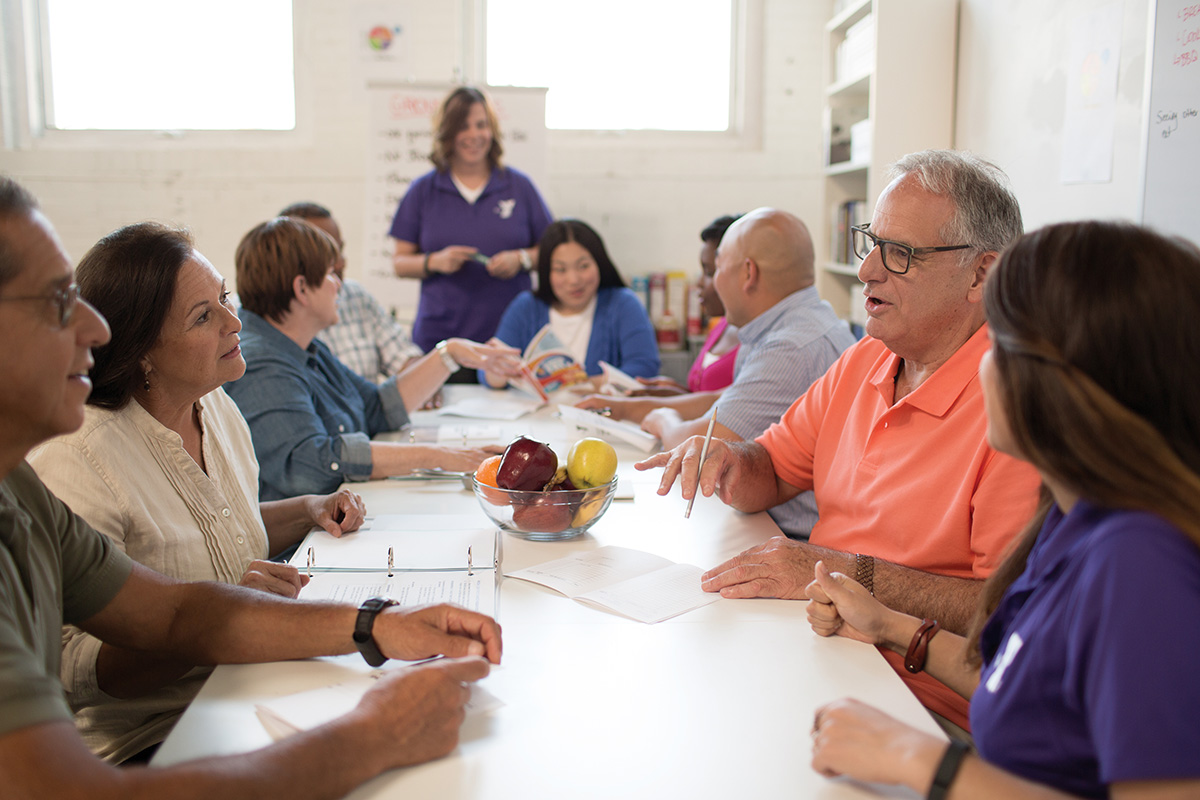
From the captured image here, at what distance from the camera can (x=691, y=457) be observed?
1712 mm

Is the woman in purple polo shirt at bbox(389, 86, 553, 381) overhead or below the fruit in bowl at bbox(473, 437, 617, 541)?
overhead

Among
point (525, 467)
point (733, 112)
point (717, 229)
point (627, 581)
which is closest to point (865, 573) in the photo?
point (627, 581)

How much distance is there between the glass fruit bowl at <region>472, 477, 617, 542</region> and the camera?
1.62 metres

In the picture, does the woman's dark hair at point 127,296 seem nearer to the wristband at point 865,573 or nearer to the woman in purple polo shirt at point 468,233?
the wristband at point 865,573

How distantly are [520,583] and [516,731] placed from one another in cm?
46

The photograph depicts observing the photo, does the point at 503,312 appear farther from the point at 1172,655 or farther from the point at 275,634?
Result: the point at 1172,655

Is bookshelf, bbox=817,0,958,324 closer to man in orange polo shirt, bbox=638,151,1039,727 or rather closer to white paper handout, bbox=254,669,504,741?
man in orange polo shirt, bbox=638,151,1039,727

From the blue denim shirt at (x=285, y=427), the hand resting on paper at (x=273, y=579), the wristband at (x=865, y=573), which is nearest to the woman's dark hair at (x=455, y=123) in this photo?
the blue denim shirt at (x=285, y=427)

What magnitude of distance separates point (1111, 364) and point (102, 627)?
1.23m

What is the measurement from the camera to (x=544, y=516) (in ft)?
5.35

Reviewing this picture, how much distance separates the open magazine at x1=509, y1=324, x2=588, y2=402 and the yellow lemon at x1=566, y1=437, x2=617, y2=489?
152cm

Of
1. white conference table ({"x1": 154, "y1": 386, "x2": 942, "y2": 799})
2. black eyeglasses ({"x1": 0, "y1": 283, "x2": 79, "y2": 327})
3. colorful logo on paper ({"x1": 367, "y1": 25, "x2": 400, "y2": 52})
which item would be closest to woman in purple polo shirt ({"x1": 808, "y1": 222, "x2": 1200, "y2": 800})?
white conference table ({"x1": 154, "y1": 386, "x2": 942, "y2": 799})

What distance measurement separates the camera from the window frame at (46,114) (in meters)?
5.20

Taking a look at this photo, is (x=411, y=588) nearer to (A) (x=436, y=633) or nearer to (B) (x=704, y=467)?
(A) (x=436, y=633)
